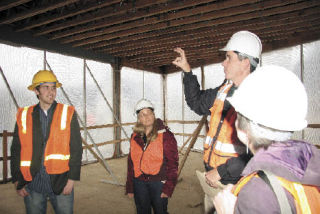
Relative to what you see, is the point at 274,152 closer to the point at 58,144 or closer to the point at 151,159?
the point at 151,159

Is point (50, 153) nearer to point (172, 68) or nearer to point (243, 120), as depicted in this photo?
point (243, 120)

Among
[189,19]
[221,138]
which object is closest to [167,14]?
[189,19]

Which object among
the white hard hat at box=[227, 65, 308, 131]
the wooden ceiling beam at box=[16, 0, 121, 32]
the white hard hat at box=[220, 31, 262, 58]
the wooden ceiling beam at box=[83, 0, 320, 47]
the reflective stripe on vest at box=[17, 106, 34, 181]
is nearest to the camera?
the white hard hat at box=[227, 65, 308, 131]

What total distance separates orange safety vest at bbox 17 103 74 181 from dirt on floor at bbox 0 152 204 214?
2299 mm

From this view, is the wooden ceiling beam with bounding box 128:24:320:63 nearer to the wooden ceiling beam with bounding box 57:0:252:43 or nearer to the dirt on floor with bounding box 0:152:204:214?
the wooden ceiling beam with bounding box 57:0:252:43

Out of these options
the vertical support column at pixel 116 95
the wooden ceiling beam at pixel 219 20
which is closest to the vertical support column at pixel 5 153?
the wooden ceiling beam at pixel 219 20

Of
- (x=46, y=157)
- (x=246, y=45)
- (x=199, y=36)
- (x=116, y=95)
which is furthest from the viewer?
(x=116, y=95)

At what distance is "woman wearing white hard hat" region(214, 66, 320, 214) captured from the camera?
32.1 inches

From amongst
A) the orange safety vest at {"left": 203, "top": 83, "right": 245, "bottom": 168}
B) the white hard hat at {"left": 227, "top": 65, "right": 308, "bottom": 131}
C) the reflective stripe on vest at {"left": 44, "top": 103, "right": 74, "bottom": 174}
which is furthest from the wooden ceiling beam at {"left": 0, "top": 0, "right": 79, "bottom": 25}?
the white hard hat at {"left": 227, "top": 65, "right": 308, "bottom": 131}

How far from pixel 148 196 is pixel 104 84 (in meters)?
6.66

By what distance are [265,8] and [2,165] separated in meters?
7.53

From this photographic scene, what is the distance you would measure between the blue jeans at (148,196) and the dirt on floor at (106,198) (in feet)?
5.76

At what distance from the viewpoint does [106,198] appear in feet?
16.1

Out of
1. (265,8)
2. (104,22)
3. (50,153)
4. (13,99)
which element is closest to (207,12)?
(265,8)
